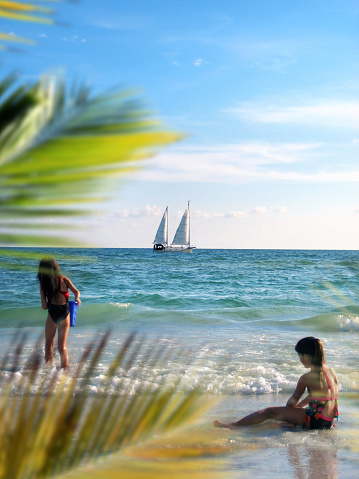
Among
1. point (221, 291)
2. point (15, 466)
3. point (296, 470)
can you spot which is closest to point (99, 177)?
point (15, 466)

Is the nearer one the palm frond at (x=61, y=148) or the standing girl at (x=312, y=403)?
the palm frond at (x=61, y=148)

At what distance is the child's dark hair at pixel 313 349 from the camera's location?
5.00 metres

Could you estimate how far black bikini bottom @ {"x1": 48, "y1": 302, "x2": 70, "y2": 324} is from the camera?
23.1 ft

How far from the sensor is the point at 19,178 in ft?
1.53

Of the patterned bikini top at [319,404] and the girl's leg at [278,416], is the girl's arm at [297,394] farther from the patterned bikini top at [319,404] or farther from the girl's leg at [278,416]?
the patterned bikini top at [319,404]

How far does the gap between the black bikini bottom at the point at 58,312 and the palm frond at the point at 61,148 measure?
6756 mm

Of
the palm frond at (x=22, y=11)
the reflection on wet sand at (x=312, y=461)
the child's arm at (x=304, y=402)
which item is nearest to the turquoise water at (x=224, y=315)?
the palm frond at (x=22, y=11)

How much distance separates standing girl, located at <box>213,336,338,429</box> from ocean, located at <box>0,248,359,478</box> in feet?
0.39

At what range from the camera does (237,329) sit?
13.3 meters

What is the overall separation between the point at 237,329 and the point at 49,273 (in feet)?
42.5

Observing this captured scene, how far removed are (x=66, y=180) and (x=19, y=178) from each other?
5cm

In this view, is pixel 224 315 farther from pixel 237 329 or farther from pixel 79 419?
pixel 79 419

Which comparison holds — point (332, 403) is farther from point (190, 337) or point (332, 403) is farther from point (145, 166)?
point (190, 337)

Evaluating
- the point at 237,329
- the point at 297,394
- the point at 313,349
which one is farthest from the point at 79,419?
the point at 237,329
